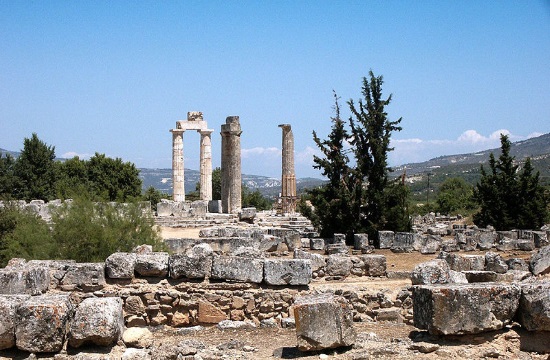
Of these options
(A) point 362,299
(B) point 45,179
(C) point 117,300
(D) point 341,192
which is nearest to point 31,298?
(C) point 117,300

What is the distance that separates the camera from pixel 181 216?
34.6 m

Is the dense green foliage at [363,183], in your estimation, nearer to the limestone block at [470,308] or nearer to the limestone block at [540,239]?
the limestone block at [540,239]

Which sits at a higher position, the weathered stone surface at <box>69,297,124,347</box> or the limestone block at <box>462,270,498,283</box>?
the limestone block at <box>462,270,498,283</box>

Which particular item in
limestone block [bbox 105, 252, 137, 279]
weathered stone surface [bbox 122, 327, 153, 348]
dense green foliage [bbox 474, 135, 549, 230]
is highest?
dense green foliage [bbox 474, 135, 549, 230]

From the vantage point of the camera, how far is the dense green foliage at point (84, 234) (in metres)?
15.4

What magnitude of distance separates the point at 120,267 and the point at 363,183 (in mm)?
17474

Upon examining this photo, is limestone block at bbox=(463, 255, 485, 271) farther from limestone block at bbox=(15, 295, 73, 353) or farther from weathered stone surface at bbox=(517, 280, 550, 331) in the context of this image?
limestone block at bbox=(15, 295, 73, 353)

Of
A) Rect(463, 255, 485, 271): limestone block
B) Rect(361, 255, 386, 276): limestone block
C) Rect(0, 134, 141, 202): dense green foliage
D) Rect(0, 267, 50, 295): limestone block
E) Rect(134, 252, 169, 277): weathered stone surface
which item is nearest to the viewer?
Rect(0, 267, 50, 295): limestone block

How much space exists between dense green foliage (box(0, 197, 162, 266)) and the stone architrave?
2464 centimetres

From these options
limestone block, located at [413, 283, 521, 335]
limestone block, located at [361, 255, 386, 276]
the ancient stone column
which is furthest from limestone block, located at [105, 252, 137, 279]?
the ancient stone column

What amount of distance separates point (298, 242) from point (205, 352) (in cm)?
1514

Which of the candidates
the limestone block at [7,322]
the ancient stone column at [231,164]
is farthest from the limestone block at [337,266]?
the ancient stone column at [231,164]

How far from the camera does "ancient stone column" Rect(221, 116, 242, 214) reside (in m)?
34.7

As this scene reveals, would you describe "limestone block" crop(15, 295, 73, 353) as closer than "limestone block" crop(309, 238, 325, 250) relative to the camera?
Yes
